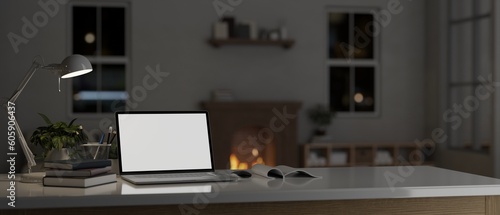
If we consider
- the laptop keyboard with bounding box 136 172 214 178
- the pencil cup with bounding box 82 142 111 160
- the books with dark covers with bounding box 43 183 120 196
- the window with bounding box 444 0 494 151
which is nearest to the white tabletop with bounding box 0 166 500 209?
the books with dark covers with bounding box 43 183 120 196

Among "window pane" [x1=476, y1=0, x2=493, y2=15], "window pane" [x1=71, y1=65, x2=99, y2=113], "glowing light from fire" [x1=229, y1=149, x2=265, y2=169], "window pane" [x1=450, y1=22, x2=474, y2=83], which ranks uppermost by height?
"window pane" [x1=476, y1=0, x2=493, y2=15]

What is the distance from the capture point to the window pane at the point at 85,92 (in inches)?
303

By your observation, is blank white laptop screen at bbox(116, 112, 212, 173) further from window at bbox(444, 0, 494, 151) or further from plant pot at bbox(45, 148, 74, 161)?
window at bbox(444, 0, 494, 151)

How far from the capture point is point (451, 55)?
795 centimetres

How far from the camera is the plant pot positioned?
2.85m

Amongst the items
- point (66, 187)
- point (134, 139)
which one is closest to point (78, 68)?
point (134, 139)

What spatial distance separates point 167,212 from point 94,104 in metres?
5.49

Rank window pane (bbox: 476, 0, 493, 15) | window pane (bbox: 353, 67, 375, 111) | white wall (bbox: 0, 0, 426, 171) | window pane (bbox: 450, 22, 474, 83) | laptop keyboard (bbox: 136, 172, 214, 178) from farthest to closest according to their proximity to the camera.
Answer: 1. window pane (bbox: 353, 67, 375, 111)
2. window pane (bbox: 450, 22, 474, 83)
3. white wall (bbox: 0, 0, 426, 171)
4. window pane (bbox: 476, 0, 493, 15)
5. laptop keyboard (bbox: 136, 172, 214, 178)

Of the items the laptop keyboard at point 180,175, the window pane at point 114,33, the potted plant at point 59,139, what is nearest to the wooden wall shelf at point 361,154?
the window pane at point 114,33

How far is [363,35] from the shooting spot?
8172 mm

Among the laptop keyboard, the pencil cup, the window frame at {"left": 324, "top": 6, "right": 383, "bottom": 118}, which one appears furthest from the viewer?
the window frame at {"left": 324, "top": 6, "right": 383, "bottom": 118}

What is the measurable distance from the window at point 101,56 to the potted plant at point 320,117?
215 cm

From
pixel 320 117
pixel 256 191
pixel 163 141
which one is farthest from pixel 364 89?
pixel 256 191

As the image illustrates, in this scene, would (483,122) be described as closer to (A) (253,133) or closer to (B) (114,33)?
(A) (253,133)
